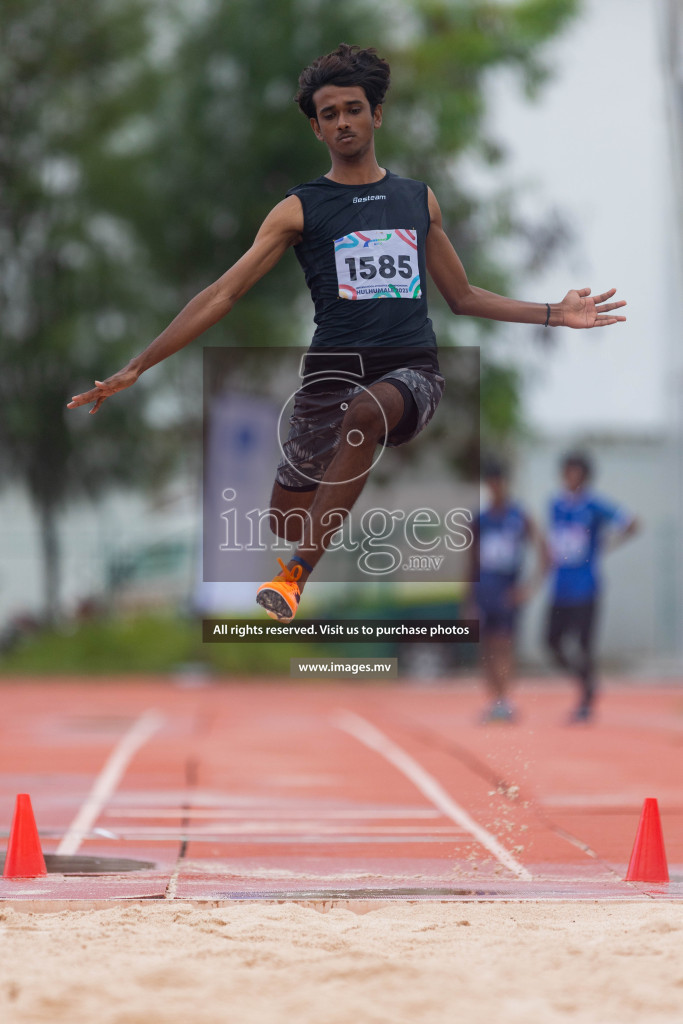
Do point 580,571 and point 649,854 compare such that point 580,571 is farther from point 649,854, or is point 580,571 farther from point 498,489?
point 649,854

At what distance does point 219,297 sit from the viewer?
534cm

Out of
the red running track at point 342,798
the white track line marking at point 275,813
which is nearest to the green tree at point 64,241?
the red running track at point 342,798

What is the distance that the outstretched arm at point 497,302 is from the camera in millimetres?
5613

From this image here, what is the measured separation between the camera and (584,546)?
42.2ft

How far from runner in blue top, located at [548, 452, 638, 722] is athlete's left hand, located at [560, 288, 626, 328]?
6833 millimetres

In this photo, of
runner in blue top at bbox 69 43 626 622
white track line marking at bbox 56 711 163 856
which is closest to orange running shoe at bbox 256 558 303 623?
runner in blue top at bbox 69 43 626 622

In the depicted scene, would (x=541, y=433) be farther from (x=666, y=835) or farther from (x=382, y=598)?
(x=666, y=835)

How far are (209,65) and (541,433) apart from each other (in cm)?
794

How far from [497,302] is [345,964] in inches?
101

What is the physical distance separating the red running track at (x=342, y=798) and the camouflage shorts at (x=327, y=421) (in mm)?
1562

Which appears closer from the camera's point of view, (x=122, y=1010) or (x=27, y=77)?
(x=122, y=1010)

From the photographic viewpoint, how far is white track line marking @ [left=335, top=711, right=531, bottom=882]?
6844 millimetres

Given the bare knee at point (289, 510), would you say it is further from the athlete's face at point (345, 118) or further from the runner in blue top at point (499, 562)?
the runner in blue top at point (499, 562)

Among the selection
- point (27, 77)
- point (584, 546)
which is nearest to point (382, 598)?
point (584, 546)
